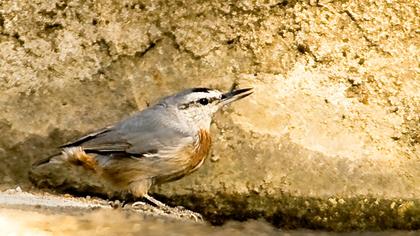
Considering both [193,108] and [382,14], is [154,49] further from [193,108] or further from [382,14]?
[382,14]

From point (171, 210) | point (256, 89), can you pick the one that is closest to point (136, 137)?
point (171, 210)

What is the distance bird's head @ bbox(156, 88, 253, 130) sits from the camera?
5.44 m

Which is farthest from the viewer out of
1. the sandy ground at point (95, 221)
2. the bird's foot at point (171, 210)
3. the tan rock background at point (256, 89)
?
the tan rock background at point (256, 89)

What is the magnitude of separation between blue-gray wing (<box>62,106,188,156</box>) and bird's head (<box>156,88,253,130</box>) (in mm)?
97

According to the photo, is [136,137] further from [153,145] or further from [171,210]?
[171,210]

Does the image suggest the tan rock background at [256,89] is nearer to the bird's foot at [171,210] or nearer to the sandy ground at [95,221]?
the bird's foot at [171,210]

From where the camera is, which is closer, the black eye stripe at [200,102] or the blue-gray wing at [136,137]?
the blue-gray wing at [136,137]

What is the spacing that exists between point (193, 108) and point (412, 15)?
150 centimetres

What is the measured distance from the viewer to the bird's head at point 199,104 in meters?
5.44

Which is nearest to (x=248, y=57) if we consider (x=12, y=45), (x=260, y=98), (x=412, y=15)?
(x=260, y=98)

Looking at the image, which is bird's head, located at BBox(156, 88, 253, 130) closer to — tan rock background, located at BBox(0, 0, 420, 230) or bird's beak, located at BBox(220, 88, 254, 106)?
bird's beak, located at BBox(220, 88, 254, 106)

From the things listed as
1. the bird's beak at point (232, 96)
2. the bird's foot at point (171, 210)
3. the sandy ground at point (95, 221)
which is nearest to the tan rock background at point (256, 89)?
the bird's foot at point (171, 210)

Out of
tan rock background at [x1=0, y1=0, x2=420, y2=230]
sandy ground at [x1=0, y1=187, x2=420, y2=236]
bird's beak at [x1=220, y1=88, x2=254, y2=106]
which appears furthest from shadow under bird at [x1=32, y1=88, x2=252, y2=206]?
tan rock background at [x1=0, y1=0, x2=420, y2=230]

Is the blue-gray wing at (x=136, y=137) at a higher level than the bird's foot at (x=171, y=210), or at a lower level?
higher
